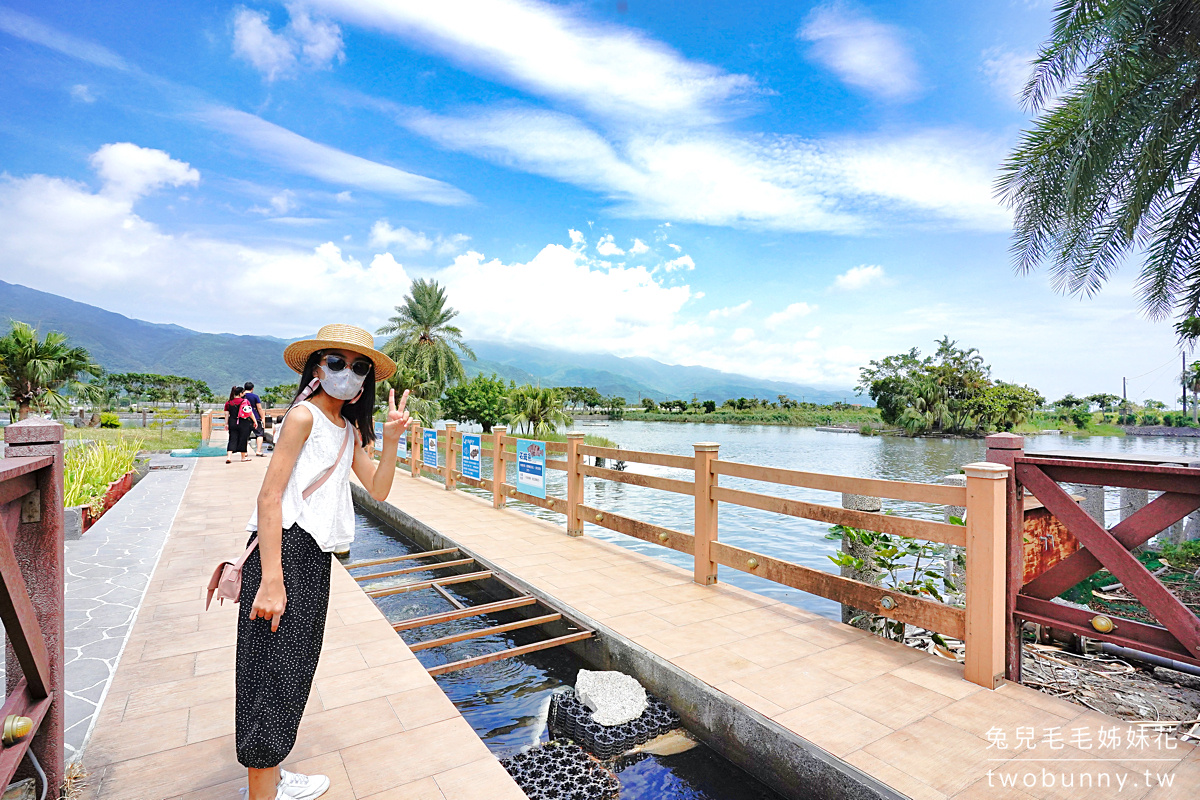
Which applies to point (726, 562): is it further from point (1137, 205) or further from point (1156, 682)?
point (1137, 205)

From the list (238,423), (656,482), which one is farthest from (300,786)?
(238,423)

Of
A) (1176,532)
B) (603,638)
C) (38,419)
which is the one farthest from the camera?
(1176,532)

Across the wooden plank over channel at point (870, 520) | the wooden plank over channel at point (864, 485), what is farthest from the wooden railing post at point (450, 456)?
the wooden plank over channel at point (870, 520)

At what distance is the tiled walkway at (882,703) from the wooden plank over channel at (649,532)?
0.30 metres

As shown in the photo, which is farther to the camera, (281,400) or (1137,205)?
(281,400)

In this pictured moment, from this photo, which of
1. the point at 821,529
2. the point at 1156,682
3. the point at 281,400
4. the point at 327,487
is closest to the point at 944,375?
the point at 821,529

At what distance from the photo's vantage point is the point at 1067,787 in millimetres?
2312

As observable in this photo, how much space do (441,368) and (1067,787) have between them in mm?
34563

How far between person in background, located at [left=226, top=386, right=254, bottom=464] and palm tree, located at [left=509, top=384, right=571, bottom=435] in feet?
58.0

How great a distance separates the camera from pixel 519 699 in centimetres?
375

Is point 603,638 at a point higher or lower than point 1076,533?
lower

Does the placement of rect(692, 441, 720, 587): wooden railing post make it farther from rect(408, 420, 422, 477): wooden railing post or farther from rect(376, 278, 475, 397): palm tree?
rect(376, 278, 475, 397): palm tree

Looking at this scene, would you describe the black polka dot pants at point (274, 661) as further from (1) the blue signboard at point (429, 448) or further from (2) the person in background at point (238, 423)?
(2) the person in background at point (238, 423)

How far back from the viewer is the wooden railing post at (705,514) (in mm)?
4855
